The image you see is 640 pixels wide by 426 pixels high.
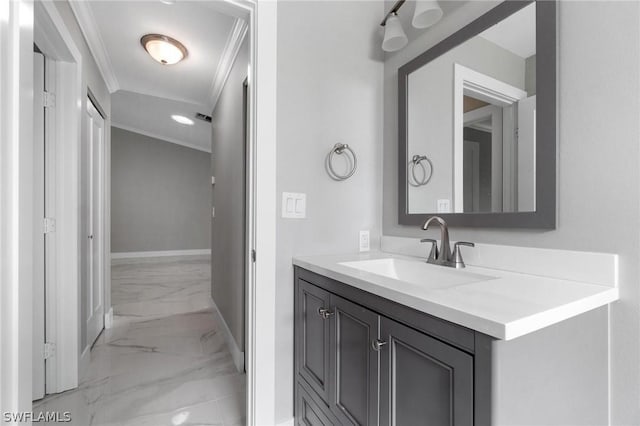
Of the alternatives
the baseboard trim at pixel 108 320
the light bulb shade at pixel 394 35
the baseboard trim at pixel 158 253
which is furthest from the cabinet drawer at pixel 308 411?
the baseboard trim at pixel 158 253

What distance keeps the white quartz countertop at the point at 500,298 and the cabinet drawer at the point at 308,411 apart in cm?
59

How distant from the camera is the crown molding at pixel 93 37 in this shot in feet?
6.52

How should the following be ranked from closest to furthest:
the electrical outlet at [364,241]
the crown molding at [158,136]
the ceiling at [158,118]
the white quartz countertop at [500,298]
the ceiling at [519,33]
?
the white quartz countertop at [500,298] < the ceiling at [519,33] < the electrical outlet at [364,241] < the ceiling at [158,118] < the crown molding at [158,136]

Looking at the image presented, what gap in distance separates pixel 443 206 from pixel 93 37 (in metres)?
2.80

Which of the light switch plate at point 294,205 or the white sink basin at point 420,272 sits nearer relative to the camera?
the white sink basin at point 420,272

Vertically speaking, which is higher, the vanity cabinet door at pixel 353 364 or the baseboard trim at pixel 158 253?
the vanity cabinet door at pixel 353 364

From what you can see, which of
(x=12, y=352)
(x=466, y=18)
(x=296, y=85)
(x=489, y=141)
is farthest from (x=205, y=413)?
(x=466, y=18)

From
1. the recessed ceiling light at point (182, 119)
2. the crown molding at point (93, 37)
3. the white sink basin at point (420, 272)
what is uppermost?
the recessed ceiling light at point (182, 119)

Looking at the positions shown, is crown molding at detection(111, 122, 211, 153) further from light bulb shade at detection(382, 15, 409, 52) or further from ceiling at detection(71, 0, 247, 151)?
light bulb shade at detection(382, 15, 409, 52)

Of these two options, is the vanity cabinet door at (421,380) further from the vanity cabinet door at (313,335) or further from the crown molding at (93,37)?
the crown molding at (93,37)

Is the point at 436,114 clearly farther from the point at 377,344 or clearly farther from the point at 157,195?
the point at 157,195

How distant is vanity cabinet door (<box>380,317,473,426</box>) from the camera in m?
0.69

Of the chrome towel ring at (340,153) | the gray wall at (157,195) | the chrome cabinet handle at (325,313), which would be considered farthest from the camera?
the gray wall at (157,195)

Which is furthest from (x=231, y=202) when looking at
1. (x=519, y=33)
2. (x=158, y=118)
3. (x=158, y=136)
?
(x=158, y=136)
